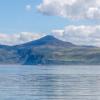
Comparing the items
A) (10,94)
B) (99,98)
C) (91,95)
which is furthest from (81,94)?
(10,94)

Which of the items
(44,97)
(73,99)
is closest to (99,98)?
(73,99)

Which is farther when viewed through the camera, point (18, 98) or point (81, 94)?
point (81, 94)

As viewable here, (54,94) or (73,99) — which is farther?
(54,94)

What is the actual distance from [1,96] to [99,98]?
Result: 47.6 feet

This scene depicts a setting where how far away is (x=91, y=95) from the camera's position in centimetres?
6494

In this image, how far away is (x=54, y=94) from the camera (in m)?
66.9

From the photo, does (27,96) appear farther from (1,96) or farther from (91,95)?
(91,95)

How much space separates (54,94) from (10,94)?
689 centimetres

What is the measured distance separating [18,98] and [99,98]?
1156 centimetres

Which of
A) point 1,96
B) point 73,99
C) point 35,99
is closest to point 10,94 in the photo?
point 1,96

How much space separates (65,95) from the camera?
214 feet

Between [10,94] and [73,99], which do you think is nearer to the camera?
[73,99]

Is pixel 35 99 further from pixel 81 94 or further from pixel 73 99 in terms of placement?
pixel 81 94

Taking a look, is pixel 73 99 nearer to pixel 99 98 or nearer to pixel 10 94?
pixel 99 98
